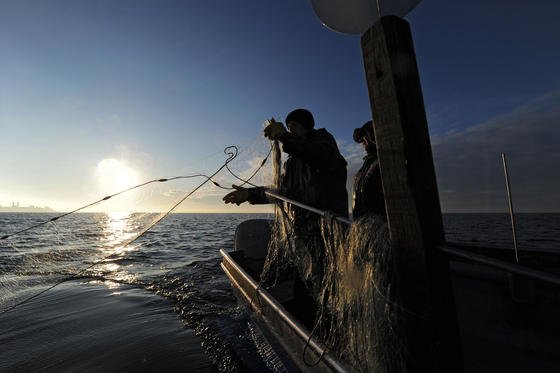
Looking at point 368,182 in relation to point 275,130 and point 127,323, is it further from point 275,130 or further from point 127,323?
point 127,323

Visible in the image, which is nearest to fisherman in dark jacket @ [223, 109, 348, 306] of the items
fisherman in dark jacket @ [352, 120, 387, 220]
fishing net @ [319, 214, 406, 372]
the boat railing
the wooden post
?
fisherman in dark jacket @ [352, 120, 387, 220]

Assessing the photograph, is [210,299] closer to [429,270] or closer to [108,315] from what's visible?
[108,315]

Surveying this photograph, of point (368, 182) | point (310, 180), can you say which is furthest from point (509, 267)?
point (310, 180)

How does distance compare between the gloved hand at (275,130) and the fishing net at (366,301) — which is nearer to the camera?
the fishing net at (366,301)

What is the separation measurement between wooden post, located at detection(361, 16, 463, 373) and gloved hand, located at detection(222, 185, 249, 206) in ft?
8.92

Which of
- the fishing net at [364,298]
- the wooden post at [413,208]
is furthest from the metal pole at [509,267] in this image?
the fishing net at [364,298]

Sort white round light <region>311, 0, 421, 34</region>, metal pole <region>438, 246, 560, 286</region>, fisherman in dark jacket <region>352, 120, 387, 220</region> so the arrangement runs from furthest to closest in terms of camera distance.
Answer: fisherman in dark jacket <region>352, 120, 387, 220</region>, white round light <region>311, 0, 421, 34</region>, metal pole <region>438, 246, 560, 286</region>

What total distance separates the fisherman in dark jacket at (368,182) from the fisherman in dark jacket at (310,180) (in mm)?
218

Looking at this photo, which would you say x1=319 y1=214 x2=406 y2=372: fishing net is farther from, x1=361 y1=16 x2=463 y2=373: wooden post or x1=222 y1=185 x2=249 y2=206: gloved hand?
x1=222 y1=185 x2=249 y2=206: gloved hand

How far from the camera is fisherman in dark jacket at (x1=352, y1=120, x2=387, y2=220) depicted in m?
3.17

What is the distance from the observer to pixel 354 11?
254 cm

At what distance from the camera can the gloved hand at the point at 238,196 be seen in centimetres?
418

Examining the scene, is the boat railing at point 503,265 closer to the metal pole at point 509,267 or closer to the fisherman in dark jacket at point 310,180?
the metal pole at point 509,267

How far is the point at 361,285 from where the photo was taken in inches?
89.3
